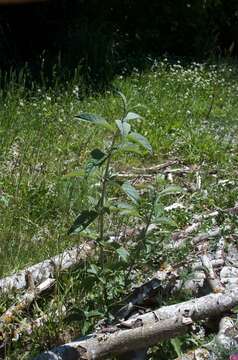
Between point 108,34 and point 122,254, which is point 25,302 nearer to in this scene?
point 122,254

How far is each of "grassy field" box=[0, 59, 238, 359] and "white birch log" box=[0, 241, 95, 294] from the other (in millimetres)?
88

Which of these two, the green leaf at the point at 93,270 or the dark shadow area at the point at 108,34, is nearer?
the green leaf at the point at 93,270

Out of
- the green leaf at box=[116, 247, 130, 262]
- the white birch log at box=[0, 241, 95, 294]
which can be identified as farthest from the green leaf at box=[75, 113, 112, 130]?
the white birch log at box=[0, 241, 95, 294]

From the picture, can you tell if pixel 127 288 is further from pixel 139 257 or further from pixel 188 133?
pixel 188 133

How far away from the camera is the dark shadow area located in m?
8.97

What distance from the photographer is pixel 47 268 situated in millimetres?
4445

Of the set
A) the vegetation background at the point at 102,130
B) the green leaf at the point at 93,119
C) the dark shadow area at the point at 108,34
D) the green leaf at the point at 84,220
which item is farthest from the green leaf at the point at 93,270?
the dark shadow area at the point at 108,34

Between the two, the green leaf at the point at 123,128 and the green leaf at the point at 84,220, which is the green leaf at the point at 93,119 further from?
the green leaf at the point at 84,220

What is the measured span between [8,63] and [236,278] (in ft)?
16.7

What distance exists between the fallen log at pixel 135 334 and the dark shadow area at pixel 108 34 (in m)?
4.55

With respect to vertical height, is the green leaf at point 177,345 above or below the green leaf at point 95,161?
below

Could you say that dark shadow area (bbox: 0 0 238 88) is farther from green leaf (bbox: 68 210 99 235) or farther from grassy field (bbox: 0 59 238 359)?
green leaf (bbox: 68 210 99 235)

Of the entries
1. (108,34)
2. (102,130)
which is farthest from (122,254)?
(108,34)

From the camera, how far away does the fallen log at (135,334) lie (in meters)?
3.74
